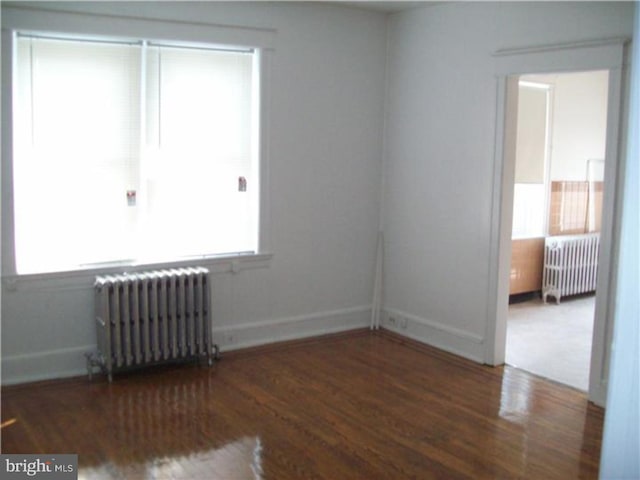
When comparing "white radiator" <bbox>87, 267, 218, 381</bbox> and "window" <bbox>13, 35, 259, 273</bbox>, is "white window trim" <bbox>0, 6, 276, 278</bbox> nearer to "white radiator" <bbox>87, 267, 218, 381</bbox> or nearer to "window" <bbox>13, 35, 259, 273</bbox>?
"window" <bbox>13, 35, 259, 273</bbox>

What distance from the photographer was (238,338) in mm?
5531

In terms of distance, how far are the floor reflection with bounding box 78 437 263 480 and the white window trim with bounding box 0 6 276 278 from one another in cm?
170

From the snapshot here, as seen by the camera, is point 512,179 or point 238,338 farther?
point 238,338

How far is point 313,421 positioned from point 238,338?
5.09ft

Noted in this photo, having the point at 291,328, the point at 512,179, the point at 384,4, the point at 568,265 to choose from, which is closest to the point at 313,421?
the point at 291,328

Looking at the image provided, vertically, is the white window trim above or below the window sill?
above

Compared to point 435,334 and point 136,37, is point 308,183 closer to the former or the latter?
point 435,334

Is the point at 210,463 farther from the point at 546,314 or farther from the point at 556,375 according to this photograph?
the point at 546,314

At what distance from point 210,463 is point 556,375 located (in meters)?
2.82

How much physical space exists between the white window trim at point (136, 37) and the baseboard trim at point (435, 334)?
4.42 feet

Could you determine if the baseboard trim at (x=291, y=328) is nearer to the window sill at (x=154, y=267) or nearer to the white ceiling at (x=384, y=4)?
the window sill at (x=154, y=267)

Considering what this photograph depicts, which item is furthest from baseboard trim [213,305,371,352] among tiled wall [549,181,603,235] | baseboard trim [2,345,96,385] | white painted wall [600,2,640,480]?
white painted wall [600,2,640,480]

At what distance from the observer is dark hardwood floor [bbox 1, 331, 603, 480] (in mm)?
3598

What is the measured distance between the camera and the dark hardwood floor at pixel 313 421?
3.60 m
